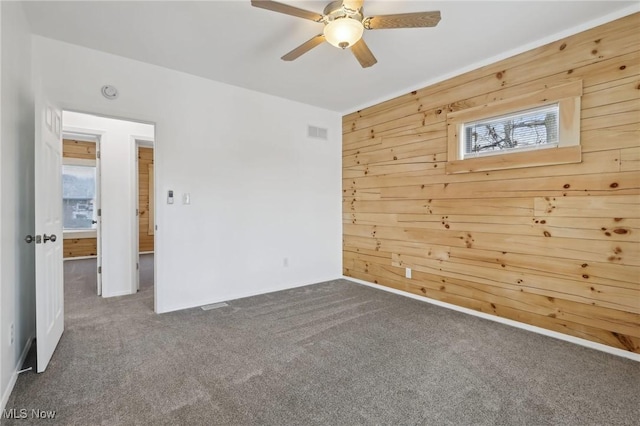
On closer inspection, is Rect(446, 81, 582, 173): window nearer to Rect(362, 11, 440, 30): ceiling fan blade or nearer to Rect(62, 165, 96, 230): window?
Rect(362, 11, 440, 30): ceiling fan blade

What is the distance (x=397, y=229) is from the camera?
4012 mm

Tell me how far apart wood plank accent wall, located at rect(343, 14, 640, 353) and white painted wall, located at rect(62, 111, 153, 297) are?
3.35m

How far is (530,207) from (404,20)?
205 cm

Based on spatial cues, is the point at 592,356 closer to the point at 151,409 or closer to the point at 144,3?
the point at 151,409

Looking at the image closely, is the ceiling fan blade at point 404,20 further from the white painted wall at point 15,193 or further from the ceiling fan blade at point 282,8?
the white painted wall at point 15,193

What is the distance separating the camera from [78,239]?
6785 millimetres

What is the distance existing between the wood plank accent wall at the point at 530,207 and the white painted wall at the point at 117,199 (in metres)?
3.35

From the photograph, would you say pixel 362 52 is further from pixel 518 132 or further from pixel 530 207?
pixel 530 207

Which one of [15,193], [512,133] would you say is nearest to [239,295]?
[15,193]

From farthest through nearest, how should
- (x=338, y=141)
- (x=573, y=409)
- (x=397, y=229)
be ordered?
(x=338, y=141) < (x=397, y=229) < (x=573, y=409)

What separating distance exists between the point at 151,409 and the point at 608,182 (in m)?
3.63

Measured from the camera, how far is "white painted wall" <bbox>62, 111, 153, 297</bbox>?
153 inches

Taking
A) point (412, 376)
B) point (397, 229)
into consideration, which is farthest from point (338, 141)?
point (412, 376)

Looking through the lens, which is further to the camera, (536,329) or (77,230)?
(77,230)
